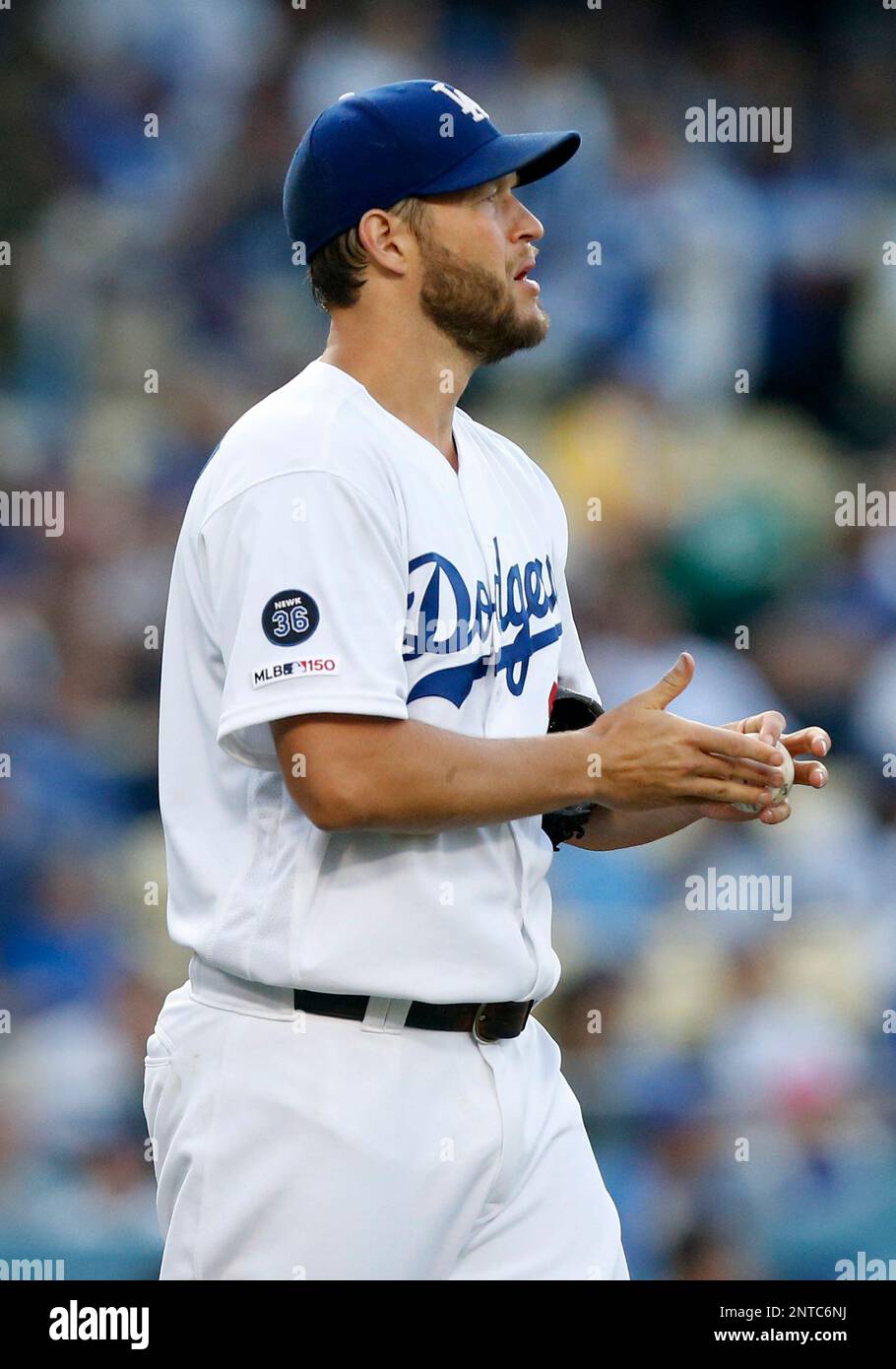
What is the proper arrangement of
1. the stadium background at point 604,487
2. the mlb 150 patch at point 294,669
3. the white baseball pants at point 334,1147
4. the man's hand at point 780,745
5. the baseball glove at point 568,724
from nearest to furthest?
the mlb 150 patch at point 294,669
the white baseball pants at point 334,1147
the man's hand at point 780,745
the baseball glove at point 568,724
the stadium background at point 604,487

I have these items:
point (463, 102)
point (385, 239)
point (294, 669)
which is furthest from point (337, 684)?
point (463, 102)

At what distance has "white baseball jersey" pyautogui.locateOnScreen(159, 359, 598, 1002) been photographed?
1.56 m

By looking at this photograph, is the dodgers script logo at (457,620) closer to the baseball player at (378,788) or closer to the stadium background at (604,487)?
the baseball player at (378,788)

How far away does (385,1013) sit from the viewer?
1.66 metres

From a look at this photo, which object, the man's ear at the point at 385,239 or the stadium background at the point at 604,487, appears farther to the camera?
the stadium background at the point at 604,487

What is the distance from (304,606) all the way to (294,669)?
7 cm

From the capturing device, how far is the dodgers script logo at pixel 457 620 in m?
1.67

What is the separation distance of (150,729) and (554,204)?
1478 millimetres

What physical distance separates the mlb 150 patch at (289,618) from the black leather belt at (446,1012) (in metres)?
0.37

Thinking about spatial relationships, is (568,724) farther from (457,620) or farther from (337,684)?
(337,684)

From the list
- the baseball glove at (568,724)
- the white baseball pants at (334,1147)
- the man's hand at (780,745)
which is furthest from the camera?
the baseball glove at (568,724)

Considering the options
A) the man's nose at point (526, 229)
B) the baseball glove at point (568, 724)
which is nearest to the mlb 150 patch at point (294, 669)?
the baseball glove at point (568, 724)

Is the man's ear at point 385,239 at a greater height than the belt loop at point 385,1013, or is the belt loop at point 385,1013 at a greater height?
the man's ear at point 385,239

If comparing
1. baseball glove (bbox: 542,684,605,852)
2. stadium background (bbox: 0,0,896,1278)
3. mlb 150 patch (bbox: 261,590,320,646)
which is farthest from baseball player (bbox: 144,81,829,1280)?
stadium background (bbox: 0,0,896,1278)
